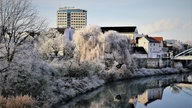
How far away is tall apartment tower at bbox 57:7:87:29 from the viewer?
153 m

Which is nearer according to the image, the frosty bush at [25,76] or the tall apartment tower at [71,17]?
the frosty bush at [25,76]

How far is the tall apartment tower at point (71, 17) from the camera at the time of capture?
153 metres

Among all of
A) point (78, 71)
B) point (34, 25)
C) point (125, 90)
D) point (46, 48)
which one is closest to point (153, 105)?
point (125, 90)

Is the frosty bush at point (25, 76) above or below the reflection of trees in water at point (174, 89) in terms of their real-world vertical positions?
above

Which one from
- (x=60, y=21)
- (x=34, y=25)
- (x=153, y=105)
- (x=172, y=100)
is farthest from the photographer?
(x=60, y=21)

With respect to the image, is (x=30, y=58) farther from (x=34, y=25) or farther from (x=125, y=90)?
(x=125, y=90)

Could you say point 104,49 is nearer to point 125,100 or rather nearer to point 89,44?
point 89,44

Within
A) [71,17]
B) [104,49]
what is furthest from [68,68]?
[71,17]

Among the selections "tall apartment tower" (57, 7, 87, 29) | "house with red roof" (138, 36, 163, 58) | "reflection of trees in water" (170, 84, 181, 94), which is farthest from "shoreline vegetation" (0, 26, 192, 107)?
"tall apartment tower" (57, 7, 87, 29)

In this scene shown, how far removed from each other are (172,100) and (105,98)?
5.84 metres

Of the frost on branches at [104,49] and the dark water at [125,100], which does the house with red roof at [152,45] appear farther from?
the dark water at [125,100]

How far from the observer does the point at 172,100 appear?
2600 cm

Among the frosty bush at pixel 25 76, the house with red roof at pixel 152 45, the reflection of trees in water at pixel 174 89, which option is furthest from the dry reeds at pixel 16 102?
the house with red roof at pixel 152 45

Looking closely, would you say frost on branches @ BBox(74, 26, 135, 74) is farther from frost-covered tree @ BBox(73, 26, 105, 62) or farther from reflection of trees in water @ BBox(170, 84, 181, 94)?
reflection of trees in water @ BBox(170, 84, 181, 94)
